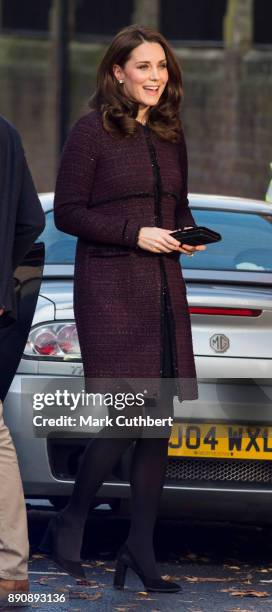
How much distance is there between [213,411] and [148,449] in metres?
0.52

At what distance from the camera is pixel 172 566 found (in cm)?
624

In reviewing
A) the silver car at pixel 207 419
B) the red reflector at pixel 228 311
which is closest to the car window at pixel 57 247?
the silver car at pixel 207 419

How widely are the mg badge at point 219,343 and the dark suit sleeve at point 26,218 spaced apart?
0.93m

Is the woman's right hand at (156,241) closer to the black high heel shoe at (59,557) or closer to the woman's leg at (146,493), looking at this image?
the woman's leg at (146,493)

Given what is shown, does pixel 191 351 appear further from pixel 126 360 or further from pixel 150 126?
pixel 150 126

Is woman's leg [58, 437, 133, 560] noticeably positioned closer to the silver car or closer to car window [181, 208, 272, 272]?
the silver car

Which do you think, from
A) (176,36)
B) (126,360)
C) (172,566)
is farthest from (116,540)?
(176,36)

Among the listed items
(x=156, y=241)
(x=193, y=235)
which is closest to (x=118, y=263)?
(x=156, y=241)

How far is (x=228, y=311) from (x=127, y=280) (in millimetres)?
638

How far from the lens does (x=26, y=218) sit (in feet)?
17.2

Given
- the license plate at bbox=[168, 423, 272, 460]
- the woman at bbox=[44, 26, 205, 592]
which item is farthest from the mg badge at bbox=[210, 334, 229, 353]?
the woman at bbox=[44, 26, 205, 592]

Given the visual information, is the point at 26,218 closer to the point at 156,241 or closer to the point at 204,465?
the point at 156,241

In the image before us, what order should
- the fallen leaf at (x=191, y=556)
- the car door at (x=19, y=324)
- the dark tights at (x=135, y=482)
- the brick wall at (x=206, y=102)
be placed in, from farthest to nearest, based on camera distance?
the brick wall at (x=206, y=102)
the fallen leaf at (x=191, y=556)
the dark tights at (x=135, y=482)
the car door at (x=19, y=324)

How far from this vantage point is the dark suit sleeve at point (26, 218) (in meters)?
5.24
